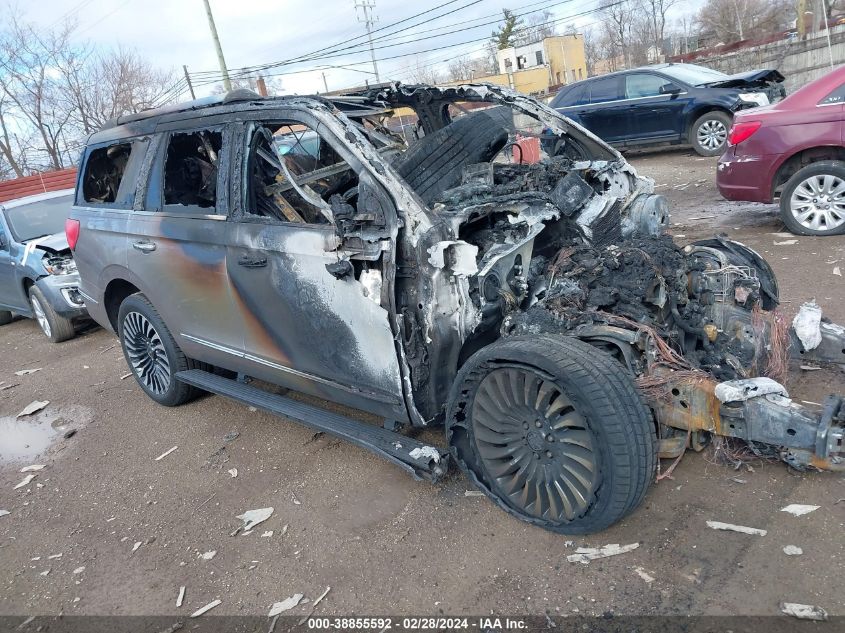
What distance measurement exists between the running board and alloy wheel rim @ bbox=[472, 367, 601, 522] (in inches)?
10.7

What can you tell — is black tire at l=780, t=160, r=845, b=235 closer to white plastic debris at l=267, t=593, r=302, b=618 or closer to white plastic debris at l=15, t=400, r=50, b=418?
white plastic debris at l=267, t=593, r=302, b=618

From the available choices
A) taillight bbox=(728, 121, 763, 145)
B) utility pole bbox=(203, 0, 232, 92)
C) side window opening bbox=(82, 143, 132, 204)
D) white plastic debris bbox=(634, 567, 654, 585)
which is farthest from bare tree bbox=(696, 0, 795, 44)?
white plastic debris bbox=(634, 567, 654, 585)

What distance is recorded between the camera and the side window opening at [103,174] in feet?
15.7

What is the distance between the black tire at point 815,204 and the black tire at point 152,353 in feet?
19.4

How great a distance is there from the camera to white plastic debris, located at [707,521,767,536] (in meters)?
2.67

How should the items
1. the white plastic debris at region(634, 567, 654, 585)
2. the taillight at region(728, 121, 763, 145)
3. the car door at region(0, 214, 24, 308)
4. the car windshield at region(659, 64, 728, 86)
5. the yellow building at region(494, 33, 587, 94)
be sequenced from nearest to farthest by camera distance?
the white plastic debris at region(634, 567, 654, 585)
the taillight at region(728, 121, 763, 145)
the car door at region(0, 214, 24, 308)
the car windshield at region(659, 64, 728, 86)
the yellow building at region(494, 33, 587, 94)

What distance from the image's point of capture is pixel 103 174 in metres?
4.96

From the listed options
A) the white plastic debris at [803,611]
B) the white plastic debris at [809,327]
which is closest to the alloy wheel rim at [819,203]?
the white plastic debris at [809,327]

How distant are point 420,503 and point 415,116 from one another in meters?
2.89

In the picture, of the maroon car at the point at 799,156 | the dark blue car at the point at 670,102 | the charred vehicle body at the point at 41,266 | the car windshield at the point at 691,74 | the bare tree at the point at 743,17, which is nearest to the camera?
the maroon car at the point at 799,156

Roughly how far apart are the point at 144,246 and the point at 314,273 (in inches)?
65.9

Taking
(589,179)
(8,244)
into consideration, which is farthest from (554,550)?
(8,244)

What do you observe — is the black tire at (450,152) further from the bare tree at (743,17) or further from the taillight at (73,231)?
the bare tree at (743,17)

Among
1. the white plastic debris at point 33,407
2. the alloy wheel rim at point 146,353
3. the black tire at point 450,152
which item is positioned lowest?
the white plastic debris at point 33,407
